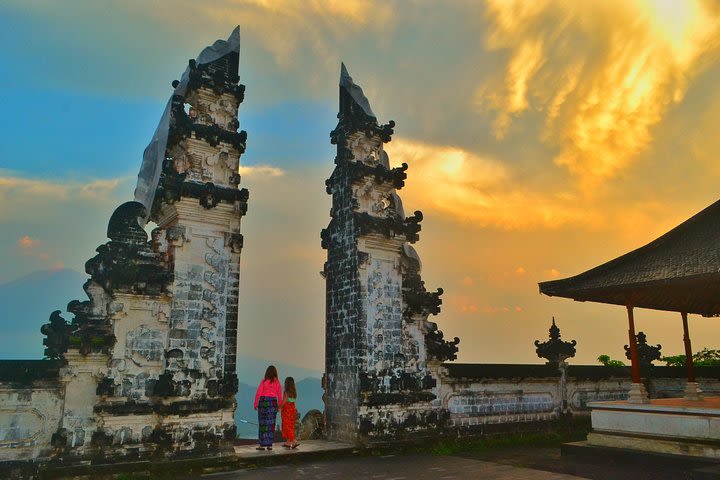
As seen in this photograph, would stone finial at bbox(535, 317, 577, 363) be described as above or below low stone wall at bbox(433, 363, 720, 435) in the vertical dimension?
above

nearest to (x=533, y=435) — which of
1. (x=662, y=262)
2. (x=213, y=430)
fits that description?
(x=662, y=262)

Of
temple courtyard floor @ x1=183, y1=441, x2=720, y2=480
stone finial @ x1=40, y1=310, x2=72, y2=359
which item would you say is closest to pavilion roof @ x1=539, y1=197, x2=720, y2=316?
temple courtyard floor @ x1=183, y1=441, x2=720, y2=480

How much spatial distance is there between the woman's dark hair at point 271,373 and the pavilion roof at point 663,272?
6.29 meters

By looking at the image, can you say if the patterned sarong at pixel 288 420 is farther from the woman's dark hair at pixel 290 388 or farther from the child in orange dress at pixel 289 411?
the woman's dark hair at pixel 290 388

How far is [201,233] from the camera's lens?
35.5 ft

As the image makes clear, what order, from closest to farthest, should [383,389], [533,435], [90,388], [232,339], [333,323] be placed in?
[90,388] → [232,339] → [383,389] → [333,323] → [533,435]

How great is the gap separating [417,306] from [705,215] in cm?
665

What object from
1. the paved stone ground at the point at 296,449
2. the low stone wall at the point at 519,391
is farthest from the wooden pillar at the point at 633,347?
the paved stone ground at the point at 296,449

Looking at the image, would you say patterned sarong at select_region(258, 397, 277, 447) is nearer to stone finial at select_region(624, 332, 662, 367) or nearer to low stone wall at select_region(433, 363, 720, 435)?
low stone wall at select_region(433, 363, 720, 435)

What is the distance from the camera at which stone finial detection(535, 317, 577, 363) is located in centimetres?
1516

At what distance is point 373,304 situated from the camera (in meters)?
12.5

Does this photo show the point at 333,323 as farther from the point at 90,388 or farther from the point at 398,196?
the point at 90,388

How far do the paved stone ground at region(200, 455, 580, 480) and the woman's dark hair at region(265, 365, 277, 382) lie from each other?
1916 mm

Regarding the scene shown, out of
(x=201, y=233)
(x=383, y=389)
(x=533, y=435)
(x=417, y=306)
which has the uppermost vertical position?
(x=201, y=233)
